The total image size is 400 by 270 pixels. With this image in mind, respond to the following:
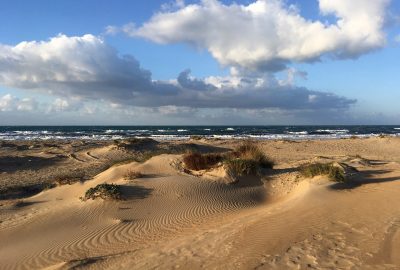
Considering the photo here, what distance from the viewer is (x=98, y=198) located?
10.9 meters

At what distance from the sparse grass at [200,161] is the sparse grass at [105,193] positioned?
326 cm

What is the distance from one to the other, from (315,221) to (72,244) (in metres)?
4.89

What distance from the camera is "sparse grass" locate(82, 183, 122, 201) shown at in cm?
1084

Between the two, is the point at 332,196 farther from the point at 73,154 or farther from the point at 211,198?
the point at 73,154

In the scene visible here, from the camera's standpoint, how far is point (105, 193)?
1091cm

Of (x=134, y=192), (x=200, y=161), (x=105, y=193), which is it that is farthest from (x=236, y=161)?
(x=105, y=193)

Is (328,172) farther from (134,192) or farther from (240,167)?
(134,192)

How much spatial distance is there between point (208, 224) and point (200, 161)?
15.6 feet

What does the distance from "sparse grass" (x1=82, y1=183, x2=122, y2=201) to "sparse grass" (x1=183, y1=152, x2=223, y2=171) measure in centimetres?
326

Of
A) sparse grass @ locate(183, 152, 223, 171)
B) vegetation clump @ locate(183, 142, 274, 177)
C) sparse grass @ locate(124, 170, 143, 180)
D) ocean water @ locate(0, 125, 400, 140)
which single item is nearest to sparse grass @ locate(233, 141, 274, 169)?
vegetation clump @ locate(183, 142, 274, 177)

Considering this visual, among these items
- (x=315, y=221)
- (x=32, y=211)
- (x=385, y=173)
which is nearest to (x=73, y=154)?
(x=32, y=211)

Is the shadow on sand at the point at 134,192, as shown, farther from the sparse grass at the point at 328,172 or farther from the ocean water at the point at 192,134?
the ocean water at the point at 192,134

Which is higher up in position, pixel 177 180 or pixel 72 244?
pixel 177 180

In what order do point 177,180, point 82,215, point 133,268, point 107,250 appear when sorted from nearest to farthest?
point 133,268, point 107,250, point 82,215, point 177,180
